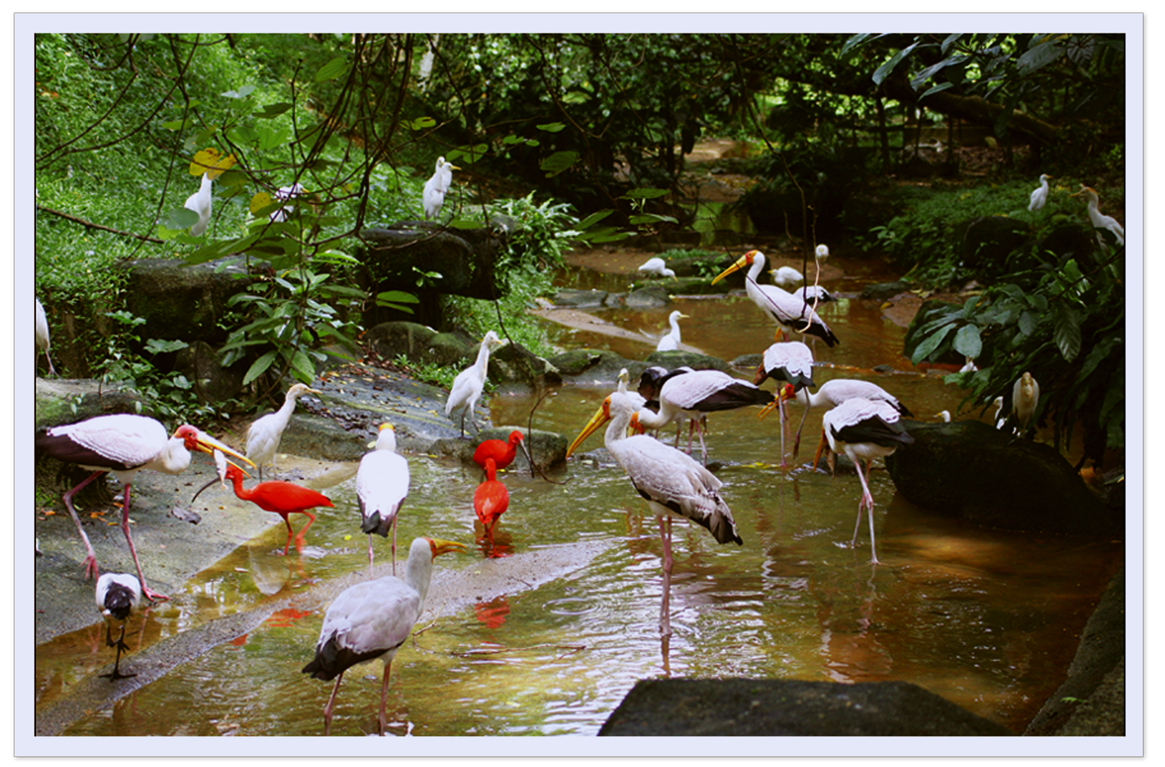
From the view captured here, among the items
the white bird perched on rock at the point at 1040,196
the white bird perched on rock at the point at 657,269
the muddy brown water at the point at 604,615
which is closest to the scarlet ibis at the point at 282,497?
the muddy brown water at the point at 604,615

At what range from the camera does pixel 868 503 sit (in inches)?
163

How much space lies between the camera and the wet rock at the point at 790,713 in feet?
5.36

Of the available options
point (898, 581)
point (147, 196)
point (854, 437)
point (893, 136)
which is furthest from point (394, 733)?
point (893, 136)

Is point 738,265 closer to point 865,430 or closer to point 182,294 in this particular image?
A: point 865,430

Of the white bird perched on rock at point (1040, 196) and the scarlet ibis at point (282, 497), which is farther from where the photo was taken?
the white bird perched on rock at point (1040, 196)

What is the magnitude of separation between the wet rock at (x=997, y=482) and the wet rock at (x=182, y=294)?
3.96 metres

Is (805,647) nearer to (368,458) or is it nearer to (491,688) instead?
(491,688)

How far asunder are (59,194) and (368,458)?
3117 mm

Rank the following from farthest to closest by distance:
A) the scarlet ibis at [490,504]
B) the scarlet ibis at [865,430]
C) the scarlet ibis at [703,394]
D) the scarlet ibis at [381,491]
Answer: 1. the scarlet ibis at [703,394]
2. the scarlet ibis at [865,430]
3. the scarlet ibis at [490,504]
4. the scarlet ibis at [381,491]

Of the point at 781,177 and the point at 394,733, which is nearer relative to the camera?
the point at 394,733

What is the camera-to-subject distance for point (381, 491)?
363 centimetres

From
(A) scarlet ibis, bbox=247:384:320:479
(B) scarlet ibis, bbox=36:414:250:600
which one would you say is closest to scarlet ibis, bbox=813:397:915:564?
(A) scarlet ibis, bbox=247:384:320:479

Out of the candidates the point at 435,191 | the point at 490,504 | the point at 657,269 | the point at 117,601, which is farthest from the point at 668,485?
the point at 657,269

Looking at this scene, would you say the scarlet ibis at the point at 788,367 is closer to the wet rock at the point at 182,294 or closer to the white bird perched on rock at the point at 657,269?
the wet rock at the point at 182,294
